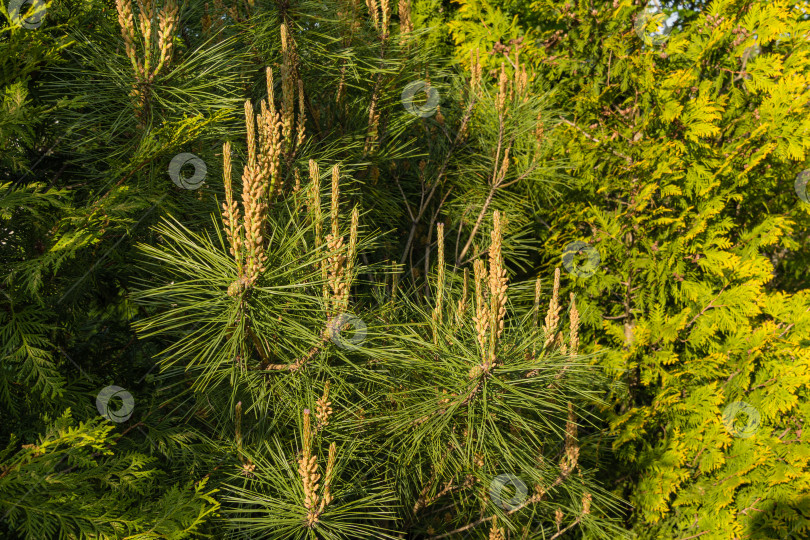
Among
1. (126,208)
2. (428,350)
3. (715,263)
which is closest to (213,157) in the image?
(126,208)

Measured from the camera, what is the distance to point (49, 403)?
2295 millimetres

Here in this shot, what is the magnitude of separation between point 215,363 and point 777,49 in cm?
415

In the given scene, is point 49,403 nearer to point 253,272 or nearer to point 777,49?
point 253,272
